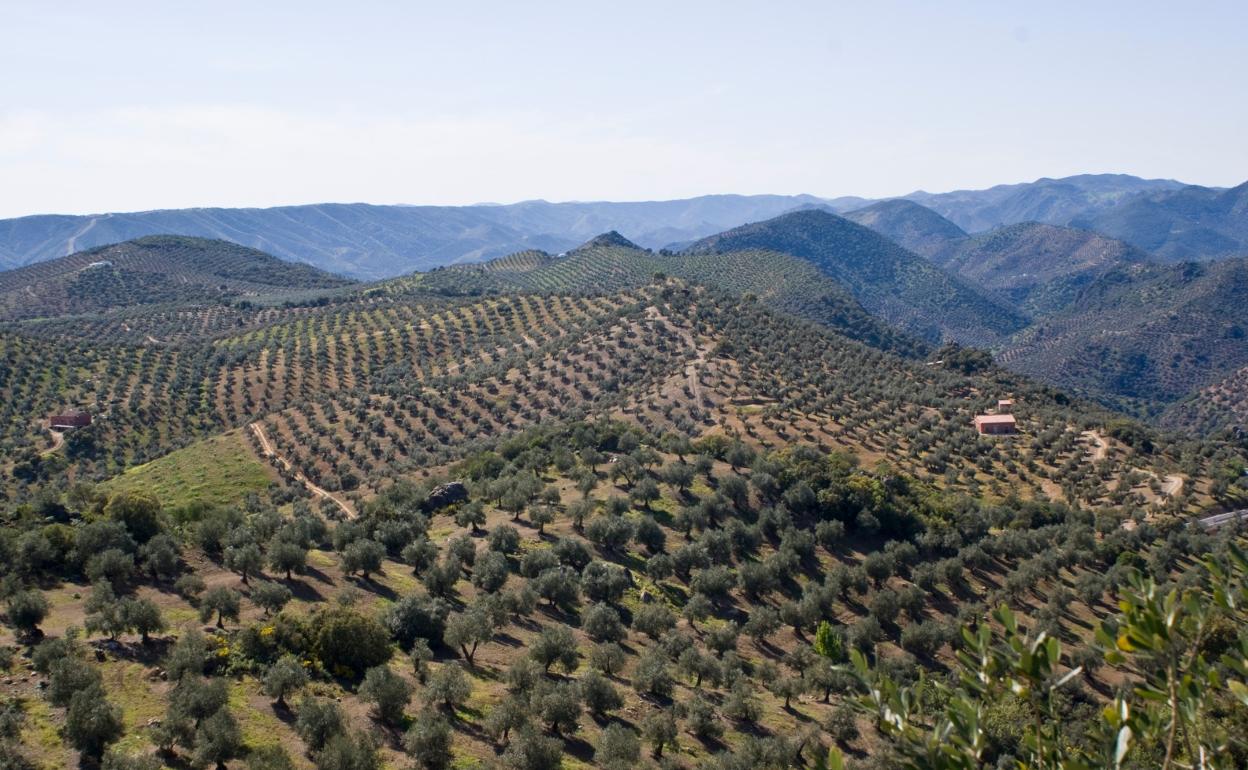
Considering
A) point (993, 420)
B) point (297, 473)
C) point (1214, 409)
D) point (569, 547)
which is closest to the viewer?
point (569, 547)

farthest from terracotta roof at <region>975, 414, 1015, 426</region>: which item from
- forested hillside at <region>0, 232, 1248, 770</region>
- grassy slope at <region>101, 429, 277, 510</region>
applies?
grassy slope at <region>101, 429, 277, 510</region>

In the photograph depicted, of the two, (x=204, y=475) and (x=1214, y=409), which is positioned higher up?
(x=204, y=475)

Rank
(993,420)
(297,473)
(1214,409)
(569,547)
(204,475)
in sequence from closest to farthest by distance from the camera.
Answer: (569,547), (204,475), (297,473), (993,420), (1214,409)

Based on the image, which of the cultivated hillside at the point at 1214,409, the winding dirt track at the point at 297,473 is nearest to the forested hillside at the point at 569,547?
the winding dirt track at the point at 297,473

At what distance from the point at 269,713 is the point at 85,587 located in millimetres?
16897

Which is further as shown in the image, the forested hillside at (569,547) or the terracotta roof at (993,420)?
the terracotta roof at (993,420)

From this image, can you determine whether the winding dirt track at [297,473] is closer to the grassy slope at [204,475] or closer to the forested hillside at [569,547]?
the forested hillside at [569,547]

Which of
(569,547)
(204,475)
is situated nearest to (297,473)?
(204,475)

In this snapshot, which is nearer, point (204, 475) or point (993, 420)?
point (204, 475)

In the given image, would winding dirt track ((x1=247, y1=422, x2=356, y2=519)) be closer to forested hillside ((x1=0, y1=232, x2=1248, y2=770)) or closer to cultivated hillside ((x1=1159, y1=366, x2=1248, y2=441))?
forested hillside ((x1=0, y1=232, x2=1248, y2=770))

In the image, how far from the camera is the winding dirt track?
72000 millimetres

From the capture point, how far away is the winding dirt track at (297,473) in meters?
72.0

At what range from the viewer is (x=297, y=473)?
276ft

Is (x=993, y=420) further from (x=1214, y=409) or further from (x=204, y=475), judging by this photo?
(x=1214, y=409)
